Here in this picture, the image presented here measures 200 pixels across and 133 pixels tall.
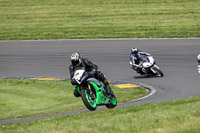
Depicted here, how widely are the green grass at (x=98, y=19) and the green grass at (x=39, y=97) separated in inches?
671

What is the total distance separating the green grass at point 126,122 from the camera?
347 inches

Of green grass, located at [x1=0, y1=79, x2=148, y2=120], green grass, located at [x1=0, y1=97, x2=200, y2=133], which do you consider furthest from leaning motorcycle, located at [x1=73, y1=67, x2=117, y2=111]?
green grass, located at [x1=0, y1=79, x2=148, y2=120]

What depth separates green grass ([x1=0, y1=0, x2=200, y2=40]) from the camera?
39.5 m

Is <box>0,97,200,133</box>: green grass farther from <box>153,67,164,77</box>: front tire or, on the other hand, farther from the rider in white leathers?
the rider in white leathers

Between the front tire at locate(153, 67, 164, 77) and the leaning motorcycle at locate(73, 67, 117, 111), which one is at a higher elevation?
the leaning motorcycle at locate(73, 67, 117, 111)

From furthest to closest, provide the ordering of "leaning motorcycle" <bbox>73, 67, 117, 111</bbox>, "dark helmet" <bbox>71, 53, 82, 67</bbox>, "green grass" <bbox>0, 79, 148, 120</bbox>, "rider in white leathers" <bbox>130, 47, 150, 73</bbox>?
"rider in white leathers" <bbox>130, 47, 150, 73</bbox> < "green grass" <bbox>0, 79, 148, 120</bbox> < "dark helmet" <bbox>71, 53, 82, 67</bbox> < "leaning motorcycle" <bbox>73, 67, 117, 111</bbox>

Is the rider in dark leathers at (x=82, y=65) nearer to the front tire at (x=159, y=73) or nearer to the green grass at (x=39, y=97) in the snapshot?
the green grass at (x=39, y=97)

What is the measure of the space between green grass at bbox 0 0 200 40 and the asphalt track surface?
9.58 ft

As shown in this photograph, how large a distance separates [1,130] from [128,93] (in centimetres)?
881

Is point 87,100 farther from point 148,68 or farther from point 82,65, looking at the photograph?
point 148,68

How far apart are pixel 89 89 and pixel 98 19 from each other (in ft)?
112

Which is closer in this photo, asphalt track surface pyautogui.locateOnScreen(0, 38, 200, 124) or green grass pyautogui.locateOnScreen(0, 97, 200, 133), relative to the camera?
green grass pyautogui.locateOnScreen(0, 97, 200, 133)

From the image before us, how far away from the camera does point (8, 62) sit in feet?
96.4

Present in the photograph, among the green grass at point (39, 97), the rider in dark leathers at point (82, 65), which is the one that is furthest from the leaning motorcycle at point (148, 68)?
the rider in dark leathers at point (82, 65)
